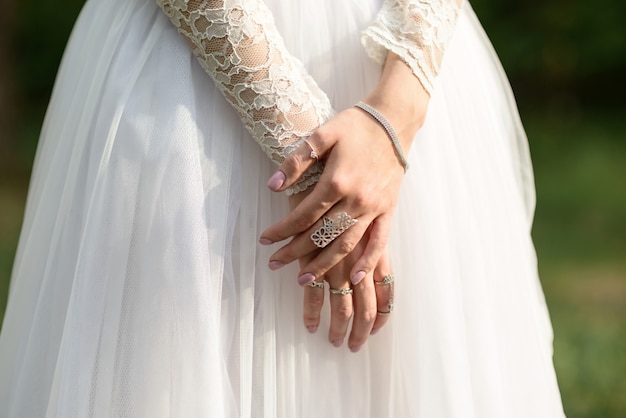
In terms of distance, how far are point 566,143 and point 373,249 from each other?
22.7 ft

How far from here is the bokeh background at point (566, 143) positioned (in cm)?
334

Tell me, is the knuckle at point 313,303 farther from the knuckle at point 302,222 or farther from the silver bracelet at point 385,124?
the silver bracelet at point 385,124

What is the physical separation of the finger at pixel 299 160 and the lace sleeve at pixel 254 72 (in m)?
0.03

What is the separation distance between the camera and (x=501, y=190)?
1.32 m

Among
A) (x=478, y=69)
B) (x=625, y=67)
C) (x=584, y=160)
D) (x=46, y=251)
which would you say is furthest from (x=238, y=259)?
(x=625, y=67)

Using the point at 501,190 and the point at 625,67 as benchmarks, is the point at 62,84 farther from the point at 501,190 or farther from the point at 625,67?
the point at 625,67

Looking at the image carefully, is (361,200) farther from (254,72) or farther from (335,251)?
(254,72)

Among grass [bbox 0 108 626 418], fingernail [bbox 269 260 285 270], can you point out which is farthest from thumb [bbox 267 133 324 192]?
grass [bbox 0 108 626 418]

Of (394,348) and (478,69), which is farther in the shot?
(478,69)

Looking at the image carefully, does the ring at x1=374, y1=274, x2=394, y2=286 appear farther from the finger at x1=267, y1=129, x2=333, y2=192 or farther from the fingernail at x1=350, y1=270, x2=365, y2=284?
the finger at x1=267, y1=129, x2=333, y2=192

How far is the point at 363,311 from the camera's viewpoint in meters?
1.14

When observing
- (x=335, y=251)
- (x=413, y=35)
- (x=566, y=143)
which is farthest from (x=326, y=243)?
(x=566, y=143)

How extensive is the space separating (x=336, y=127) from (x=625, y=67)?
29.0 ft

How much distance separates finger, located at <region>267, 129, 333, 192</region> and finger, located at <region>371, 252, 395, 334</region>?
0.60 ft
